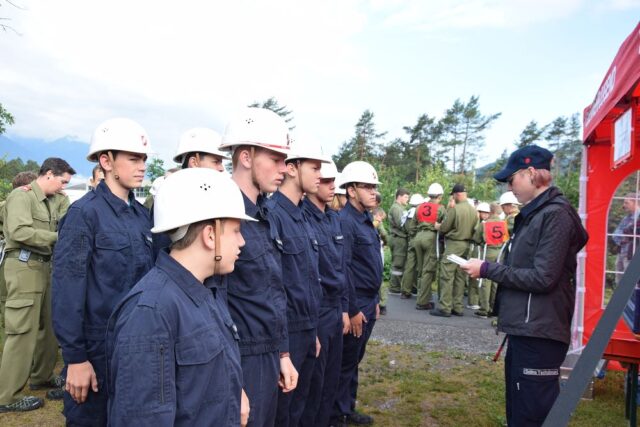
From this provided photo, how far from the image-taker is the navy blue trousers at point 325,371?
3.68 metres

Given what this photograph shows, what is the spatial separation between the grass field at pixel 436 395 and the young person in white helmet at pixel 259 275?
2575 mm

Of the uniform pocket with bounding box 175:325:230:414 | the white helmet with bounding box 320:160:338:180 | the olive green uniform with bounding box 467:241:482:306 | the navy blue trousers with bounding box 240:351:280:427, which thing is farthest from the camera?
the olive green uniform with bounding box 467:241:482:306

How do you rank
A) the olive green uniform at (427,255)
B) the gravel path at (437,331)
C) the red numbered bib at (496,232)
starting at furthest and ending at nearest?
the olive green uniform at (427,255)
the red numbered bib at (496,232)
the gravel path at (437,331)

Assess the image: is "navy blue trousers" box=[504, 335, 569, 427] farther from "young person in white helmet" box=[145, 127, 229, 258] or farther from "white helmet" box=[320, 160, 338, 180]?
"young person in white helmet" box=[145, 127, 229, 258]

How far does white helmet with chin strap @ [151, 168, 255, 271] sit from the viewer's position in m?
1.76

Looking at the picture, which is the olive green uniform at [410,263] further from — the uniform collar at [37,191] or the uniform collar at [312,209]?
the uniform collar at [37,191]

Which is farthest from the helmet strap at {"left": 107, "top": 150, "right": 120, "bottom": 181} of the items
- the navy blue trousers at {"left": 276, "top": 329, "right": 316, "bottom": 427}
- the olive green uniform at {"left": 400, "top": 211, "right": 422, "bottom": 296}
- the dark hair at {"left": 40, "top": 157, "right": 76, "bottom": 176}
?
the olive green uniform at {"left": 400, "top": 211, "right": 422, "bottom": 296}

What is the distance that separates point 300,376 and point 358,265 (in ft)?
5.44

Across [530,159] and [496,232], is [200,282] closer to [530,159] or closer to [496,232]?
[530,159]

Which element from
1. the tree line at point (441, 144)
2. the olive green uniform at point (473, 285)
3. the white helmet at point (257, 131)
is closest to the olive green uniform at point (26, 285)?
the white helmet at point (257, 131)

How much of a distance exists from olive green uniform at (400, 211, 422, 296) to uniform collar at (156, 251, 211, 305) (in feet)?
31.1

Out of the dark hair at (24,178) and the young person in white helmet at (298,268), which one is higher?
the dark hair at (24,178)

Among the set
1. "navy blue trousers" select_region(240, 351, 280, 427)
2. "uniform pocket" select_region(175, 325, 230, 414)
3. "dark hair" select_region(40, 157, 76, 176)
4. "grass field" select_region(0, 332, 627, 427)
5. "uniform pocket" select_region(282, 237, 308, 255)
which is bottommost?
"grass field" select_region(0, 332, 627, 427)

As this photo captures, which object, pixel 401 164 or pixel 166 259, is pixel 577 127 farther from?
pixel 166 259
